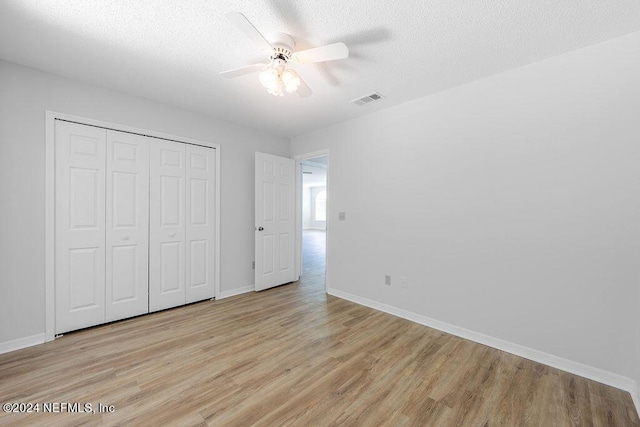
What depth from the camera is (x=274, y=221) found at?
13.7ft

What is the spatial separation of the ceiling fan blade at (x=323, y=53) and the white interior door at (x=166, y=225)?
220cm

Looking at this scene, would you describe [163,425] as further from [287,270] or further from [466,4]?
[466,4]

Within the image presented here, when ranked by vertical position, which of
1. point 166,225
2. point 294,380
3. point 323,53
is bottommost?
point 294,380

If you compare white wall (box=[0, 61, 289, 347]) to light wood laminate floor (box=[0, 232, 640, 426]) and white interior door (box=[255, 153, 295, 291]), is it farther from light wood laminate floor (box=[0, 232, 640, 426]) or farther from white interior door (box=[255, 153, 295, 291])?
white interior door (box=[255, 153, 295, 291])

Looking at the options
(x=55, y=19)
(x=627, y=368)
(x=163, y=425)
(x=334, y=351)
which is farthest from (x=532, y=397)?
(x=55, y=19)

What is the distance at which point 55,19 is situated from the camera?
176cm

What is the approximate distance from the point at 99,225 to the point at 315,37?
9.49 feet

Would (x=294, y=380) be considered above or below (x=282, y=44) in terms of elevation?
below

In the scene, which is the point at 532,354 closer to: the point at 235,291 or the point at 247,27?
the point at 247,27

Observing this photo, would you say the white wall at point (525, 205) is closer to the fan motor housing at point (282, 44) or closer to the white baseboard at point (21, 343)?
the fan motor housing at point (282, 44)

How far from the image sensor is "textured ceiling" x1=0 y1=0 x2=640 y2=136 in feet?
5.40

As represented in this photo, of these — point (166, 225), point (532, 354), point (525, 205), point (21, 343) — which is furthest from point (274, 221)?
point (532, 354)

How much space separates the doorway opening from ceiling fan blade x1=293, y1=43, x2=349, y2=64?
2032mm

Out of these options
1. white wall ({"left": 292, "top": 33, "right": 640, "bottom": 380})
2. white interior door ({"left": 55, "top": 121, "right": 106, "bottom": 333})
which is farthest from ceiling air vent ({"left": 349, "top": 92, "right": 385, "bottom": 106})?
white interior door ({"left": 55, "top": 121, "right": 106, "bottom": 333})
